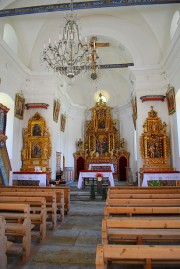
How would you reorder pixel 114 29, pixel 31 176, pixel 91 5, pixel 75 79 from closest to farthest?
pixel 91 5 → pixel 31 176 → pixel 75 79 → pixel 114 29

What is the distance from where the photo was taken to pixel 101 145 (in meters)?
16.0

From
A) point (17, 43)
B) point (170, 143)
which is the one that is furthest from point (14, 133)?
point (170, 143)

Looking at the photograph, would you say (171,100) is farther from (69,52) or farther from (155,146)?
(69,52)

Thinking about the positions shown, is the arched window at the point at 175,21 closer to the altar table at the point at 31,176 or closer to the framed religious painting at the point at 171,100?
the framed religious painting at the point at 171,100

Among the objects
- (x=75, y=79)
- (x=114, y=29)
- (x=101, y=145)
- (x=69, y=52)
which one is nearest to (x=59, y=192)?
(x=69, y=52)

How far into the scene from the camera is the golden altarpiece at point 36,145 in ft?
35.3

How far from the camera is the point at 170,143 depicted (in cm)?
1014

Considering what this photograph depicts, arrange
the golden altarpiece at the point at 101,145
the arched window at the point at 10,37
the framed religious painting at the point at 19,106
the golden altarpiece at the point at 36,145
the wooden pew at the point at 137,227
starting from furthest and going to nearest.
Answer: the golden altarpiece at the point at 101,145, the golden altarpiece at the point at 36,145, the framed religious painting at the point at 19,106, the arched window at the point at 10,37, the wooden pew at the point at 137,227

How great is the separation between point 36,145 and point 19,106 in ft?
6.66

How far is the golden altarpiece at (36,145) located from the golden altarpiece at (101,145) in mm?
5046

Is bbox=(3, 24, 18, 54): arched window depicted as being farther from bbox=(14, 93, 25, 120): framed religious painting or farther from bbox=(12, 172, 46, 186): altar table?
bbox=(12, 172, 46, 186): altar table

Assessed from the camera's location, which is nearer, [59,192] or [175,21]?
[59,192]

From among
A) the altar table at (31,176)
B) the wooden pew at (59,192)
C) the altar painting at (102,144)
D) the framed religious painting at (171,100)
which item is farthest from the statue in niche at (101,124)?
the wooden pew at (59,192)

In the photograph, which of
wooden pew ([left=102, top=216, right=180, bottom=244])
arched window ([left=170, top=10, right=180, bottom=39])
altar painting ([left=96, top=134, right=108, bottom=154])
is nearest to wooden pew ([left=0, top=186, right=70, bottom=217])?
wooden pew ([left=102, top=216, right=180, bottom=244])
